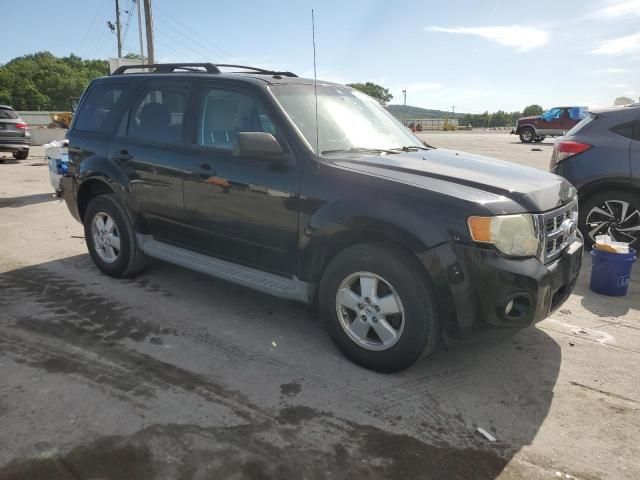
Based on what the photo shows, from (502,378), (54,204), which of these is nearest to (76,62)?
(54,204)

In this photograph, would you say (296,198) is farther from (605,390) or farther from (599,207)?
(599,207)

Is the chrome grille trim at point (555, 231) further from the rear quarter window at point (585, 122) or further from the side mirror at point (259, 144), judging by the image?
the rear quarter window at point (585, 122)

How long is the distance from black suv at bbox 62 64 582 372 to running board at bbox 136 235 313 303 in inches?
0.4

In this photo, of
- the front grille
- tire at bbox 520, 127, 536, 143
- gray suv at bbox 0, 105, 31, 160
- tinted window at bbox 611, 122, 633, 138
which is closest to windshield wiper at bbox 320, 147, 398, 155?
the front grille

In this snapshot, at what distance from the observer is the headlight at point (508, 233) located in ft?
9.54

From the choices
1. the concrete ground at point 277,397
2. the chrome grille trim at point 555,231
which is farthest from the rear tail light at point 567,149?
the chrome grille trim at point 555,231

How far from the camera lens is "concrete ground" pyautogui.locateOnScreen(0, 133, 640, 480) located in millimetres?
2504

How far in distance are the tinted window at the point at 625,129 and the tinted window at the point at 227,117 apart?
4324 mm

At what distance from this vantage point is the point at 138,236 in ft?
15.8

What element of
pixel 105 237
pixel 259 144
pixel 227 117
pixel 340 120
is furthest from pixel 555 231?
pixel 105 237

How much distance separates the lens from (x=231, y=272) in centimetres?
401

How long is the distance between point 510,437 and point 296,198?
1943 mm

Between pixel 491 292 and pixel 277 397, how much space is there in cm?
138

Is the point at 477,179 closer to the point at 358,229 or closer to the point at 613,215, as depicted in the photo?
the point at 358,229
